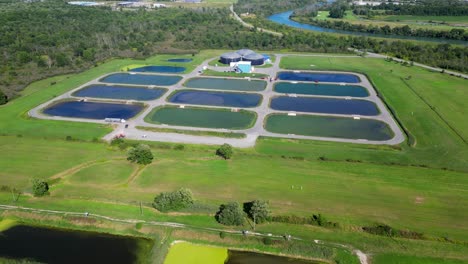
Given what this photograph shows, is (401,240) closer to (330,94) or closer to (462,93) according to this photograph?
(330,94)

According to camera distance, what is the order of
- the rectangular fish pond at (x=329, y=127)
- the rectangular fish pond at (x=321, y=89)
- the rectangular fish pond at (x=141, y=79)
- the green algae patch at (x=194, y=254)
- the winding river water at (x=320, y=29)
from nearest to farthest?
the green algae patch at (x=194, y=254) → the rectangular fish pond at (x=329, y=127) → the rectangular fish pond at (x=321, y=89) → the rectangular fish pond at (x=141, y=79) → the winding river water at (x=320, y=29)

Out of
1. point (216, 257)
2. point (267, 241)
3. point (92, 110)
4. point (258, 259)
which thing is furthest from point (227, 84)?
point (258, 259)

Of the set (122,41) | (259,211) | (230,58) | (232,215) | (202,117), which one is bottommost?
(232,215)

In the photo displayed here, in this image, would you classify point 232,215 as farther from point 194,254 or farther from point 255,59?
point 255,59

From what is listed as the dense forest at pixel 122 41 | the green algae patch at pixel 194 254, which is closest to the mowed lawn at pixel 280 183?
the green algae patch at pixel 194 254

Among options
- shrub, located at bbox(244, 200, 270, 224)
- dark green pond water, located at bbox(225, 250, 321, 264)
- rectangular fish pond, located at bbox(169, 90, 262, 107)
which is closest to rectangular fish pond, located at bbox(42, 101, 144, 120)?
rectangular fish pond, located at bbox(169, 90, 262, 107)

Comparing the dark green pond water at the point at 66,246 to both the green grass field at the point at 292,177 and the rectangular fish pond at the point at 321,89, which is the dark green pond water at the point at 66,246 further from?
the rectangular fish pond at the point at 321,89
